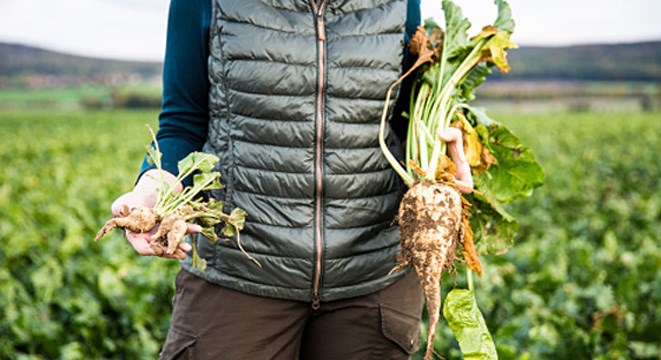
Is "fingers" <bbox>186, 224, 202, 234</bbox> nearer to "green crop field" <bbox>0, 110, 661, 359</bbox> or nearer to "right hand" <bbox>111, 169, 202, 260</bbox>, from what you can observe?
"right hand" <bbox>111, 169, 202, 260</bbox>

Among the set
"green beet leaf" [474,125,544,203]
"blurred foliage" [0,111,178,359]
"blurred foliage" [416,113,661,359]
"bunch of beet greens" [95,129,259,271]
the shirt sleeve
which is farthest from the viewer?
"blurred foliage" [0,111,178,359]

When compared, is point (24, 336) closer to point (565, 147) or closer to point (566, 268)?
point (566, 268)

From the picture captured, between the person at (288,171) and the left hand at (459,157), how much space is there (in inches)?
8.6

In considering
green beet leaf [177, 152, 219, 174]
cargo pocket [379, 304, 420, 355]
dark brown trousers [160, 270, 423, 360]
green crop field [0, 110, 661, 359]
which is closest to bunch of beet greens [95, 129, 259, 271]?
green beet leaf [177, 152, 219, 174]

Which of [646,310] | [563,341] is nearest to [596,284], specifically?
[646,310]

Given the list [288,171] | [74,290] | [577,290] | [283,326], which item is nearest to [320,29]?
[288,171]

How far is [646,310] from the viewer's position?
3.71 m

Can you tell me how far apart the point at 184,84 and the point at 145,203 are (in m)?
0.35

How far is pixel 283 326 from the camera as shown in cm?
159

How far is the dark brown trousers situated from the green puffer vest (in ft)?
0.15

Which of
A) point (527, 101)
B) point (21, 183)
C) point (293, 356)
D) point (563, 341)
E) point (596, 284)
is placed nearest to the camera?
point (293, 356)

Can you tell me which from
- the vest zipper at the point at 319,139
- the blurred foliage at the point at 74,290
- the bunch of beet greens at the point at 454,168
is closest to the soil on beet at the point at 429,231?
the bunch of beet greens at the point at 454,168

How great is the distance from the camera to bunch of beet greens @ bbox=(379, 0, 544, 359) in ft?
5.49

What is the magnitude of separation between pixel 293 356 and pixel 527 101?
77719 millimetres
